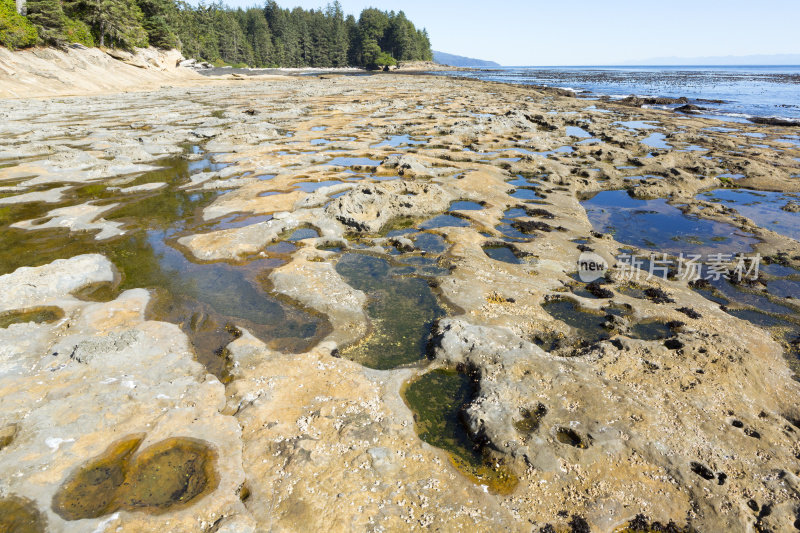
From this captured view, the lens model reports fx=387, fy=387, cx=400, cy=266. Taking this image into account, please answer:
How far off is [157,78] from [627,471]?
94.9 metres

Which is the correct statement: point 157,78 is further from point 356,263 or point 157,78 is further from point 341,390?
point 341,390

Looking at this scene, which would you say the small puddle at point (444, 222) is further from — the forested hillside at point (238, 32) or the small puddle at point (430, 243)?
the forested hillside at point (238, 32)

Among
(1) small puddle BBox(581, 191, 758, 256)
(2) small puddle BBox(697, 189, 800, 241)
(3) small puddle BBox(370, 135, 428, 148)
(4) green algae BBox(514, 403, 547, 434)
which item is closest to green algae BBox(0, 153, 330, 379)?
(4) green algae BBox(514, 403, 547, 434)

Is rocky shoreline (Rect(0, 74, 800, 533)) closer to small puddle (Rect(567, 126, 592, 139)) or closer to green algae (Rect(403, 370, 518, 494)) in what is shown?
green algae (Rect(403, 370, 518, 494))

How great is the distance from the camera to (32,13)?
177ft

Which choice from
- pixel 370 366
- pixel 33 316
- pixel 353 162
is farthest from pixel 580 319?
pixel 353 162

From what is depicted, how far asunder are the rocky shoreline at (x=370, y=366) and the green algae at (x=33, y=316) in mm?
85

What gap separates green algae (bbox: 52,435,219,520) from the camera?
5891 millimetres

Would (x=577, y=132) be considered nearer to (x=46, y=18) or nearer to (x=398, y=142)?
(x=398, y=142)

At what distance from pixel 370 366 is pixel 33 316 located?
9.36m

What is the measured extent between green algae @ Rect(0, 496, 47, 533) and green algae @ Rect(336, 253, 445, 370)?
A: 5.74m

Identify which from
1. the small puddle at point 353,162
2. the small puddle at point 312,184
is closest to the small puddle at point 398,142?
the small puddle at point 353,162

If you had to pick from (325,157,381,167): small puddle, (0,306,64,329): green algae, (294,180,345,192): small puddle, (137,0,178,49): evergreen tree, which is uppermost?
(137,0,178,49): evergreen tree

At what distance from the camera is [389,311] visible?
1141 cm
